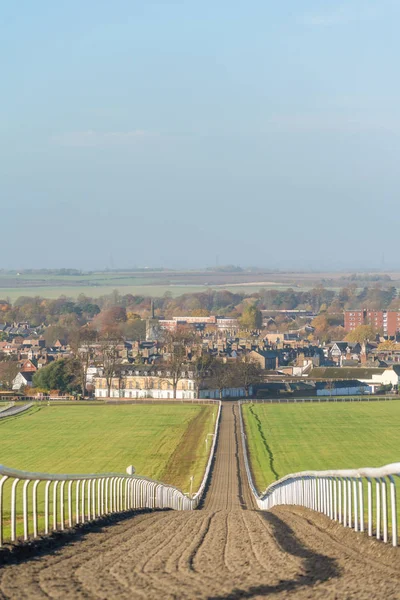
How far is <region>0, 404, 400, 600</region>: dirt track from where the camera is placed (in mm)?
8633

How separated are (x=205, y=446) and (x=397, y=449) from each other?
407 inches

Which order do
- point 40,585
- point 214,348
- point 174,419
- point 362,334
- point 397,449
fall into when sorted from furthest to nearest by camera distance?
point 362,334 < point 214,348 < point 174,419 < point 397,449 < point 40,585

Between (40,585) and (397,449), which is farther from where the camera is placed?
(397,449)

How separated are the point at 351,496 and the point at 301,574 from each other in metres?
7.38

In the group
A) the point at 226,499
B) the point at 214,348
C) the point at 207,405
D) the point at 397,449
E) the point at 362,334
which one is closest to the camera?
the point at 226,499

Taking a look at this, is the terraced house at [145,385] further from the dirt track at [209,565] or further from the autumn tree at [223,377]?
the dirt track at [209,565]

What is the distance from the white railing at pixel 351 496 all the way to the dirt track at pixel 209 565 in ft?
1.07

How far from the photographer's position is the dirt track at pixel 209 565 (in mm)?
8633

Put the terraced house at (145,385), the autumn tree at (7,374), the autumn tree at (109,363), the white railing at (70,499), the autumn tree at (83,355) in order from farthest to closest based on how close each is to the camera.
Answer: the autumn tree at (7,374) < the autumn tree at (109,363) < the terraced house at (145,385) < the autumn tree at (83,355) < the white railing at (70,499)

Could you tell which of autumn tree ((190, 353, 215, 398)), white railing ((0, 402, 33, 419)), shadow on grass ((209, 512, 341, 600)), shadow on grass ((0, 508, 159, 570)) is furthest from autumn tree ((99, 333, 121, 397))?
shadow on grass ((209, 512, 341, 600))

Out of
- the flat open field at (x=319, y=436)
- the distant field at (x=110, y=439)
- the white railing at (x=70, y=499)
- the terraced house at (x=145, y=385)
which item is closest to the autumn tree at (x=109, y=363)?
the terraced house at (x=145, y=385)

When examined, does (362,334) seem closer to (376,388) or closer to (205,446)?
(376,388)

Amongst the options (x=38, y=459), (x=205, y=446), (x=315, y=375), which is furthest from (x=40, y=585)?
(x=315, y=375)

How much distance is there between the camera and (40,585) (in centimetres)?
888
